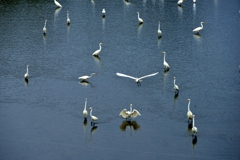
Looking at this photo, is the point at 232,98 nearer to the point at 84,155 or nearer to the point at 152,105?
the point at 152,105

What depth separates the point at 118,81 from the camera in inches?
2032

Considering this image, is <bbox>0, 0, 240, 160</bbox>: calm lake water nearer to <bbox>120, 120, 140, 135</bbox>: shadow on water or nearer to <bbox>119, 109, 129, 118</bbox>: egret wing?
<bbox>120, 120, 140, 135</bbox>: shadow on water

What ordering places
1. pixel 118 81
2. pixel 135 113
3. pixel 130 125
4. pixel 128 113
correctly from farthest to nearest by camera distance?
pixel 118 81 → pixel 135 113 → pixel 128 113 → pixel 130 125

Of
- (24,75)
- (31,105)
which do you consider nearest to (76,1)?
(24,75)

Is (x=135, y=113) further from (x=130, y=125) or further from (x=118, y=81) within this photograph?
(x=118, y=81)

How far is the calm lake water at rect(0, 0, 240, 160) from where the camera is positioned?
41281 millimetres

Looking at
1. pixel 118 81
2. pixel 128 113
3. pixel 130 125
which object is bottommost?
pixel 130 125

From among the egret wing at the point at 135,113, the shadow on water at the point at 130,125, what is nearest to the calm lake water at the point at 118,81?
the shadow on water at the point at 130,125

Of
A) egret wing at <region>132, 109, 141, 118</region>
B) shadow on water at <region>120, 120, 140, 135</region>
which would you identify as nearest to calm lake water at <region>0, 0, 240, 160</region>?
shadow on water at <region>120, 120, 140, 135</region>

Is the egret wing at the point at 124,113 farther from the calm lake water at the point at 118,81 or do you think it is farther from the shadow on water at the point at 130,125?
the calm lake water at the point at 118,81

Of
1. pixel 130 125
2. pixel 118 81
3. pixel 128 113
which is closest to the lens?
pixel 130 125

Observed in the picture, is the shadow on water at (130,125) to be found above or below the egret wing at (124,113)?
below

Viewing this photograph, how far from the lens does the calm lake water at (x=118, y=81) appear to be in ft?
135

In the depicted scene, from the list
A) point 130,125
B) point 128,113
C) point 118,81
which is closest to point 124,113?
point 128,113
